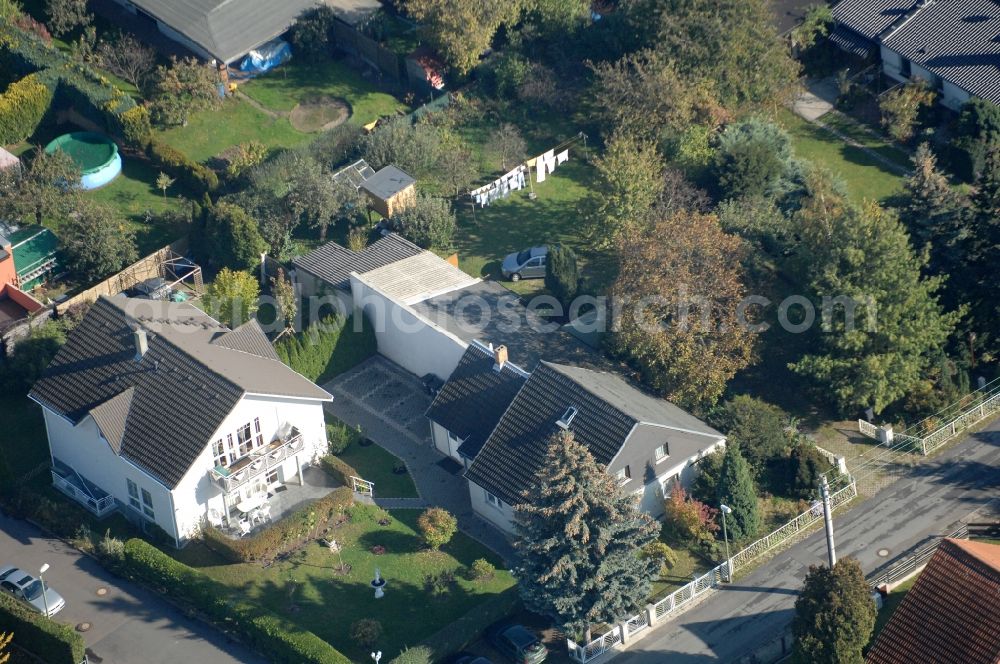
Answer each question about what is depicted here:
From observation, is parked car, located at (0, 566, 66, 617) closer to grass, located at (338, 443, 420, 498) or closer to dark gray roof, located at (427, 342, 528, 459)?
grass, located at (338, 443, 420, 498)

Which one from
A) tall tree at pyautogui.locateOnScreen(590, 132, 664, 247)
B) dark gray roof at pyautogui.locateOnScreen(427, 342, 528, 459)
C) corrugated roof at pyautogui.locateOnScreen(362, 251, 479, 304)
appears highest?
tall tree at pyautogui.locateOnScreen(590, 132, 664, 247)

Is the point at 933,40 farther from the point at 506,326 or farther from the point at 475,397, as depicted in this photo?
the point at 475,397

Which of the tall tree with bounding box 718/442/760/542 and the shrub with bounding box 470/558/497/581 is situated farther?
the tall tree with bounding box 718/442/760/542

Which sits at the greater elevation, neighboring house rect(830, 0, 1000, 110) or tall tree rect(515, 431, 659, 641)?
neighboring house rect(830, 0, 1000, 110)

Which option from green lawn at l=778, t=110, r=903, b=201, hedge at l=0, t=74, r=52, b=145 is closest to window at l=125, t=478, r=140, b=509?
hedge at l=0, t=74, r=52, b=145

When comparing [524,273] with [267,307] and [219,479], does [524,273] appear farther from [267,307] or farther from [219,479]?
A: [219,479]

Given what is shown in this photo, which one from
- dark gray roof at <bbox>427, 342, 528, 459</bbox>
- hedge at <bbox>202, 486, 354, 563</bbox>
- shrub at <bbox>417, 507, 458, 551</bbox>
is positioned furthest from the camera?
dark gray roof at <bbox>427, 342, 528, 459</bbox>

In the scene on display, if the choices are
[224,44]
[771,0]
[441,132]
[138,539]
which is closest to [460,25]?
[441,132]
